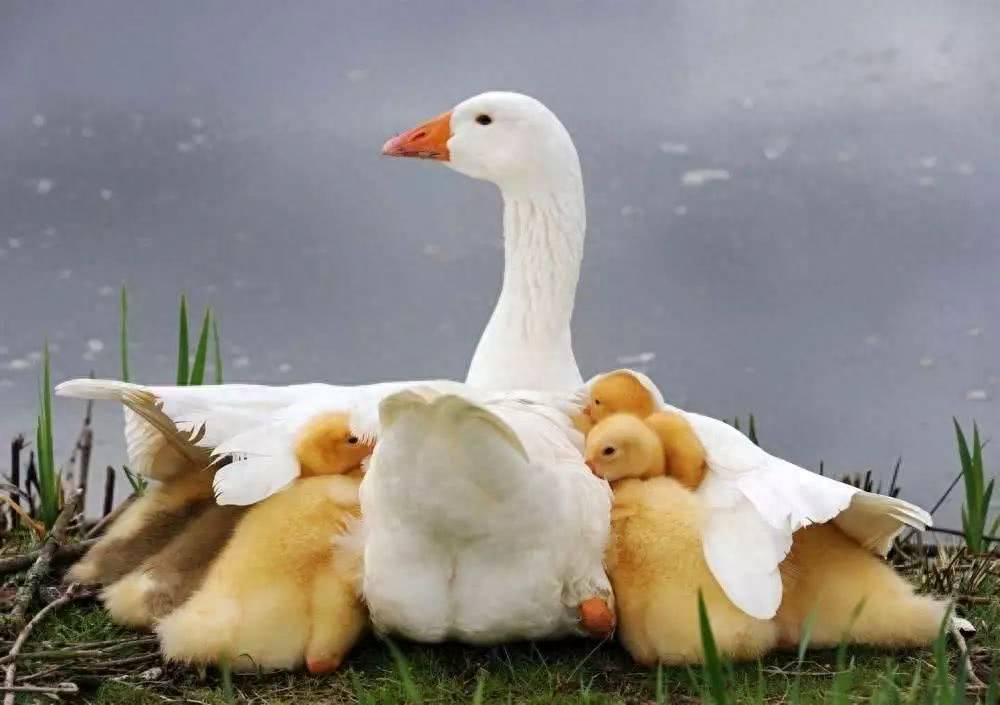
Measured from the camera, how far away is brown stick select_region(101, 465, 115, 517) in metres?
3.41

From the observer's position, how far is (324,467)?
2.47m

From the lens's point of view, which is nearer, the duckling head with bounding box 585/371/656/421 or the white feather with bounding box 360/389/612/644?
the white feather with bounding box 360/389/612/644

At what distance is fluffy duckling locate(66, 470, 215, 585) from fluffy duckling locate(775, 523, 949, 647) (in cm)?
109

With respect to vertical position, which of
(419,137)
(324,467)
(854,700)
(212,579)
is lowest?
(854,700)

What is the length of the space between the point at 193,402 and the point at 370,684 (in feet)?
1.95

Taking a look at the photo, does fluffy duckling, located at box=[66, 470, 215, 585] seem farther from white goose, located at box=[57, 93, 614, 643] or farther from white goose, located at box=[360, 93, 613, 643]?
white goose, located at box=[360, 93, 613, 643]

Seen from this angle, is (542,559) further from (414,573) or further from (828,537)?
(828,537)

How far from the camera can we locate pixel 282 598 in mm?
2332

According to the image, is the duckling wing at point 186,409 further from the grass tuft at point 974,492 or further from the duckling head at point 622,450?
the grass tuft at point 974,492

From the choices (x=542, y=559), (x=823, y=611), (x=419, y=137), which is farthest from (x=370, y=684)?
(x=419, y=137)

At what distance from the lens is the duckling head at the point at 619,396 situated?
2535 mm

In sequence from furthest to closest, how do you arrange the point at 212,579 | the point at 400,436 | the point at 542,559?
the point at 212,579 < the point at 542,559 < the point at 400,436

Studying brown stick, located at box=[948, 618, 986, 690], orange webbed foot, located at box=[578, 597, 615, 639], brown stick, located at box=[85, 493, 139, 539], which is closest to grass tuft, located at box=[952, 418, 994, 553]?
brown stick, located at box=[948, 618, 986, 690]

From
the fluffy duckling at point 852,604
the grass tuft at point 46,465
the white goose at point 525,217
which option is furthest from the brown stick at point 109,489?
the fluffy duckling at point 852,604
